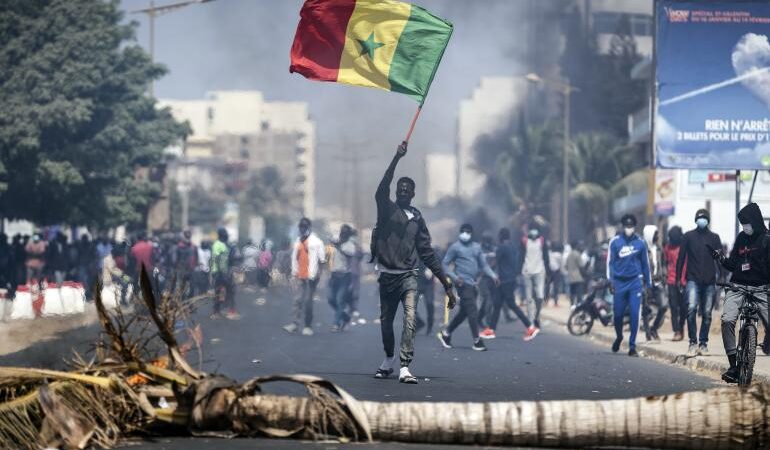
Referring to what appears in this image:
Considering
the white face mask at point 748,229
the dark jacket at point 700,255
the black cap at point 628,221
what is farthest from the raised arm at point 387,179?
the black cap at point 628,221

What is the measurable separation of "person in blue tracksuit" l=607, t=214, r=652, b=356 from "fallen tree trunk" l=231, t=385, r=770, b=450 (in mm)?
10722

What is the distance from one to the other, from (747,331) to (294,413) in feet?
19.4

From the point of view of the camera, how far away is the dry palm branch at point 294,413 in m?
7.67

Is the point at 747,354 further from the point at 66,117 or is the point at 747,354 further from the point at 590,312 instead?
the point at 66,117

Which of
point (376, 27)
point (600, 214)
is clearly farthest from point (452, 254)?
point (600, 214)

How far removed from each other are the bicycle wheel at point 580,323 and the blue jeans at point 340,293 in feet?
12.1

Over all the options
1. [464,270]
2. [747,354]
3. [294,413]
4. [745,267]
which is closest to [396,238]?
[745,267]

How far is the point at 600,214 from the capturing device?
220 ft

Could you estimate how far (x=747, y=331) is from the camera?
12.7 m

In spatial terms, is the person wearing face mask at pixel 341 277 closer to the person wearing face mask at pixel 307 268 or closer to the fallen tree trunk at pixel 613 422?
the person wearing face mask at pixel 307 268

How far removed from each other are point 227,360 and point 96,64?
3011cm

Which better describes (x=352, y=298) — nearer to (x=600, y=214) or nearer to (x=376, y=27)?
(x=376, y=27)

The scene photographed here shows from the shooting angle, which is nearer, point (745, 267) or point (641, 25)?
point (745, 267)

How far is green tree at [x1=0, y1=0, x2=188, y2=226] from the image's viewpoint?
41.5 metres
